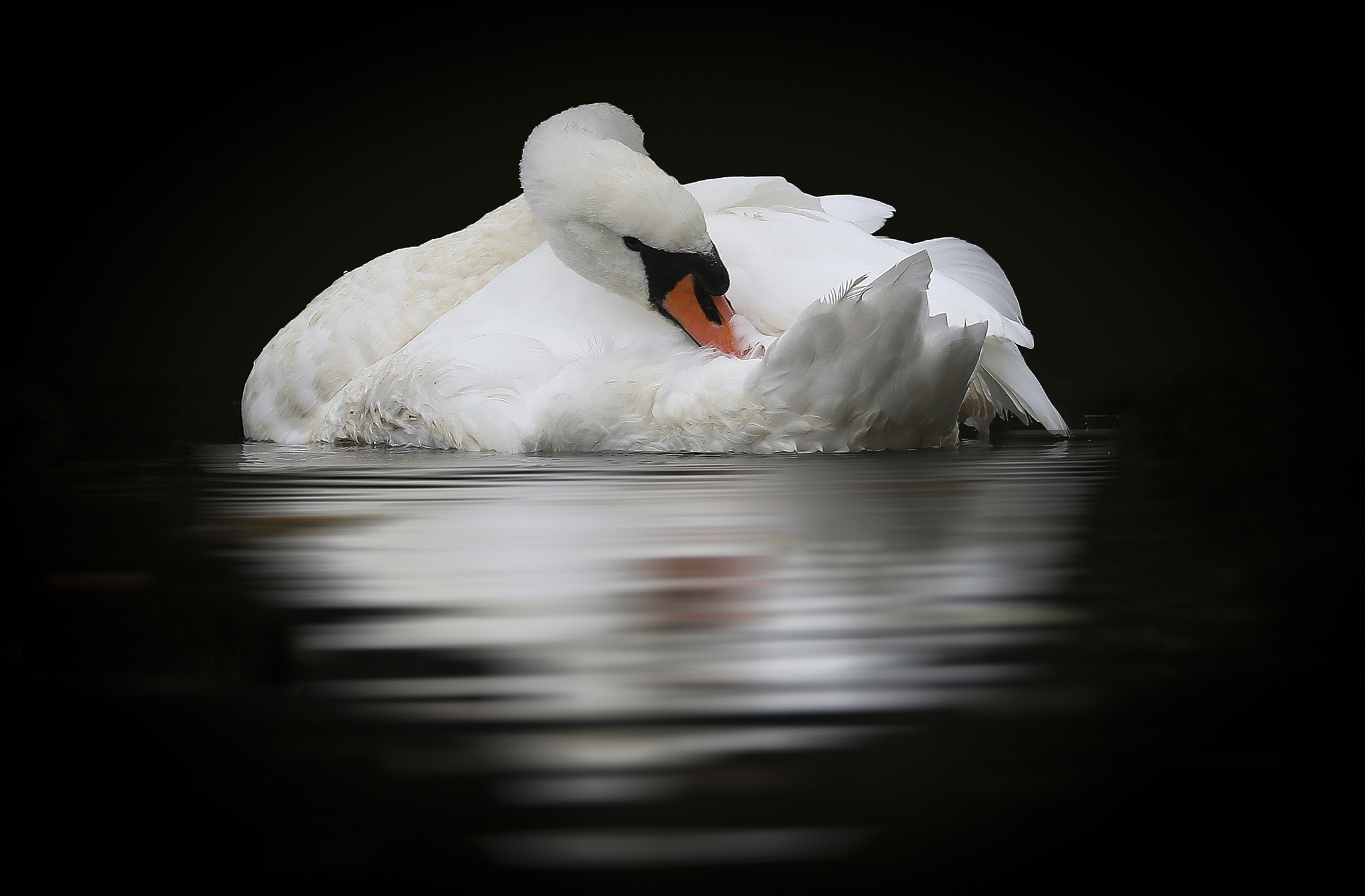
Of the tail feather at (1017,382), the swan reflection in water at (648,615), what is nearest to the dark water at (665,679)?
the swan reflection in water at (648,615)

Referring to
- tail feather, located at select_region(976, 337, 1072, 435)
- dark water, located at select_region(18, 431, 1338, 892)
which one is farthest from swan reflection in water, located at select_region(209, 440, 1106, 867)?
tail feather, located at select_region(976, 337, 1072, 435)

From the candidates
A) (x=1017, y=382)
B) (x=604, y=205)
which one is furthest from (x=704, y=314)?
(x=1017, y=382)

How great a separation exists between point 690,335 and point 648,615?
237 cm

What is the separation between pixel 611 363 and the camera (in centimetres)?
409

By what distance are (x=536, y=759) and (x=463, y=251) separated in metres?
4.18

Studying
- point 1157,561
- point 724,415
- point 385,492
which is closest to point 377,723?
point 1157,561

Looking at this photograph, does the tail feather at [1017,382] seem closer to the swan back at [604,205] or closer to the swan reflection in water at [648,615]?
the swan reflection in water at [648,615]

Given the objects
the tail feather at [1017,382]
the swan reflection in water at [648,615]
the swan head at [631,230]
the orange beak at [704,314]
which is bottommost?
the swan reflection in water at [648,615]

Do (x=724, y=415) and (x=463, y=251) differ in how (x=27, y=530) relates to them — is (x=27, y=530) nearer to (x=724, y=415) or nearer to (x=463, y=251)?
(x=724, y=415)

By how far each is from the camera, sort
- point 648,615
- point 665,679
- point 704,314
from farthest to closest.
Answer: point 704,314, point 648,615, point 665,679

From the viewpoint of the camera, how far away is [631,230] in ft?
14.4

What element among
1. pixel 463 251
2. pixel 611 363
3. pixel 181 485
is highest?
pixel 463 251

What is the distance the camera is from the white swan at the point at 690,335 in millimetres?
3828

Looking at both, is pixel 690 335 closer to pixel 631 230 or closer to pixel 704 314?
pixel 704 314
